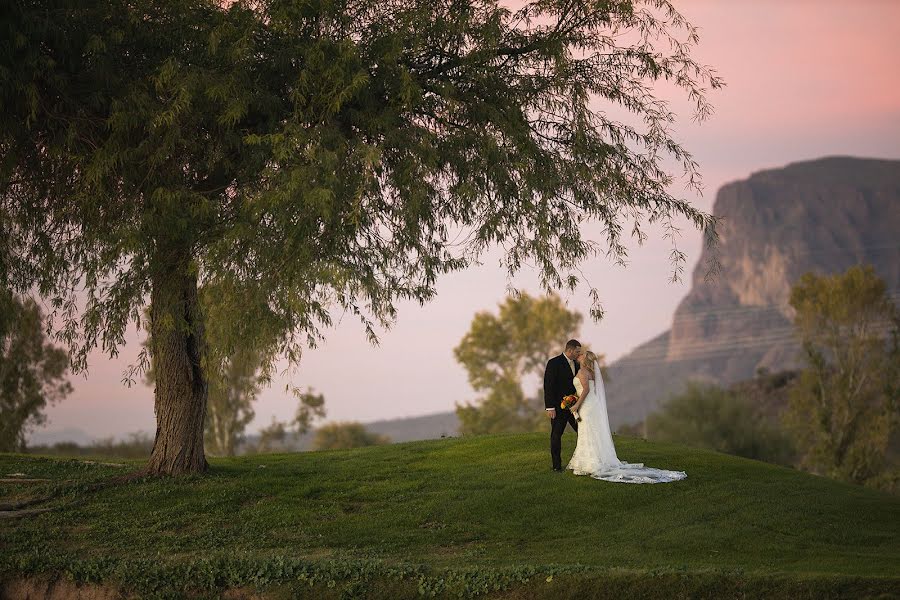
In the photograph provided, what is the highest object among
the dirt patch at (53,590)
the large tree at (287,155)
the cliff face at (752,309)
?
the cliff face at (752,309)

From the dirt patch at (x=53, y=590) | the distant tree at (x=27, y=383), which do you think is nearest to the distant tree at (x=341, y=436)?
the distant tree at (x=27, y=383)

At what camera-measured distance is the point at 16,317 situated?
18.0 metres

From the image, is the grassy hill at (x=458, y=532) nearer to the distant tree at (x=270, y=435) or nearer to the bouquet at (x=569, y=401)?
the bouquet at (x=569, y=401)

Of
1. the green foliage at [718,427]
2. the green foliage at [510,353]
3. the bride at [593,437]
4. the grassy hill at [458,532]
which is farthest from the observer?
the green foliage at [510,353]

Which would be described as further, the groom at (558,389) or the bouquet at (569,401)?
the groom at (558,389)

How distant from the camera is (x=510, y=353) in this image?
62.0 metres

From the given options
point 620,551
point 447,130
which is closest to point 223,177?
point 447,130

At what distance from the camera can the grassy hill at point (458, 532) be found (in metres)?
11.4

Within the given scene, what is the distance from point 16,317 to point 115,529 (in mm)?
5126

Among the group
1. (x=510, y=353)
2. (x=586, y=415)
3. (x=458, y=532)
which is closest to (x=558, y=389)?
(x=586, y=415)

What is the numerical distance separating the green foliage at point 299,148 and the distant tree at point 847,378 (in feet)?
113

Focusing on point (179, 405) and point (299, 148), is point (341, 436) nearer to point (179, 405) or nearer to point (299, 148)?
point (179, 405)

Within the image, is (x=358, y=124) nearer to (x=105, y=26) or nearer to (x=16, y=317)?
(x=105, y=26)

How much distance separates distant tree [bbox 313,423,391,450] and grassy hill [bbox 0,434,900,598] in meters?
58.0
